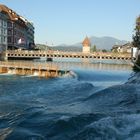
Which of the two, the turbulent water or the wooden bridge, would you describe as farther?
the wooden bridge

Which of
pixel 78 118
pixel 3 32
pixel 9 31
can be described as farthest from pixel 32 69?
pixel 9 31

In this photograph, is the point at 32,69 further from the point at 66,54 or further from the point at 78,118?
the point at 66,54

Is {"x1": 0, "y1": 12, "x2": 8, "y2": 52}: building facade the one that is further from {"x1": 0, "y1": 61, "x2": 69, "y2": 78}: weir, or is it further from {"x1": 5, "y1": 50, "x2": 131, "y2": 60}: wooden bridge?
{"x1": 0, "y1": 61, "x2": 69, "y2": 78}: weir

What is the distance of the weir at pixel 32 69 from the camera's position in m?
71.2

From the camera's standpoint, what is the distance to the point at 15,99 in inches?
1490

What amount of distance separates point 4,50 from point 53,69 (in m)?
63.3

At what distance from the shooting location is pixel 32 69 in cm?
7281

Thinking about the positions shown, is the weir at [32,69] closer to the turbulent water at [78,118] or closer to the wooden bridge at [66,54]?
the turbulent water at [78,118]

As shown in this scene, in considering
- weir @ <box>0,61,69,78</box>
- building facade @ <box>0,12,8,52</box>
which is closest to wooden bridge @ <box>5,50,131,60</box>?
building facade @ <box>0,12,8,52</box>

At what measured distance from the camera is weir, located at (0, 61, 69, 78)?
71.2 metres

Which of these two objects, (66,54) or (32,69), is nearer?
(32,69)

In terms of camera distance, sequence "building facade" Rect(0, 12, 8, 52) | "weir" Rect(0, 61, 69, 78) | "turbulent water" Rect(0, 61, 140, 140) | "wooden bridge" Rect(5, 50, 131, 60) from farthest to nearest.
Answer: "wooden bridge" Rect(5, 50, 131, 60) < "building facade" Rect(0, 12, 8, 52) < "weir" Rect(0, 61, 69, 78) < "turbulent water" Rect(0, 61, 140, 140)

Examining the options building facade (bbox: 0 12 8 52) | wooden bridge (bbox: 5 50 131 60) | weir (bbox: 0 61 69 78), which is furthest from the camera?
wooden bridge (bbox: 5 50 131 60)

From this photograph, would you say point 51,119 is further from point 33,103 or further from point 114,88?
point 114,88
